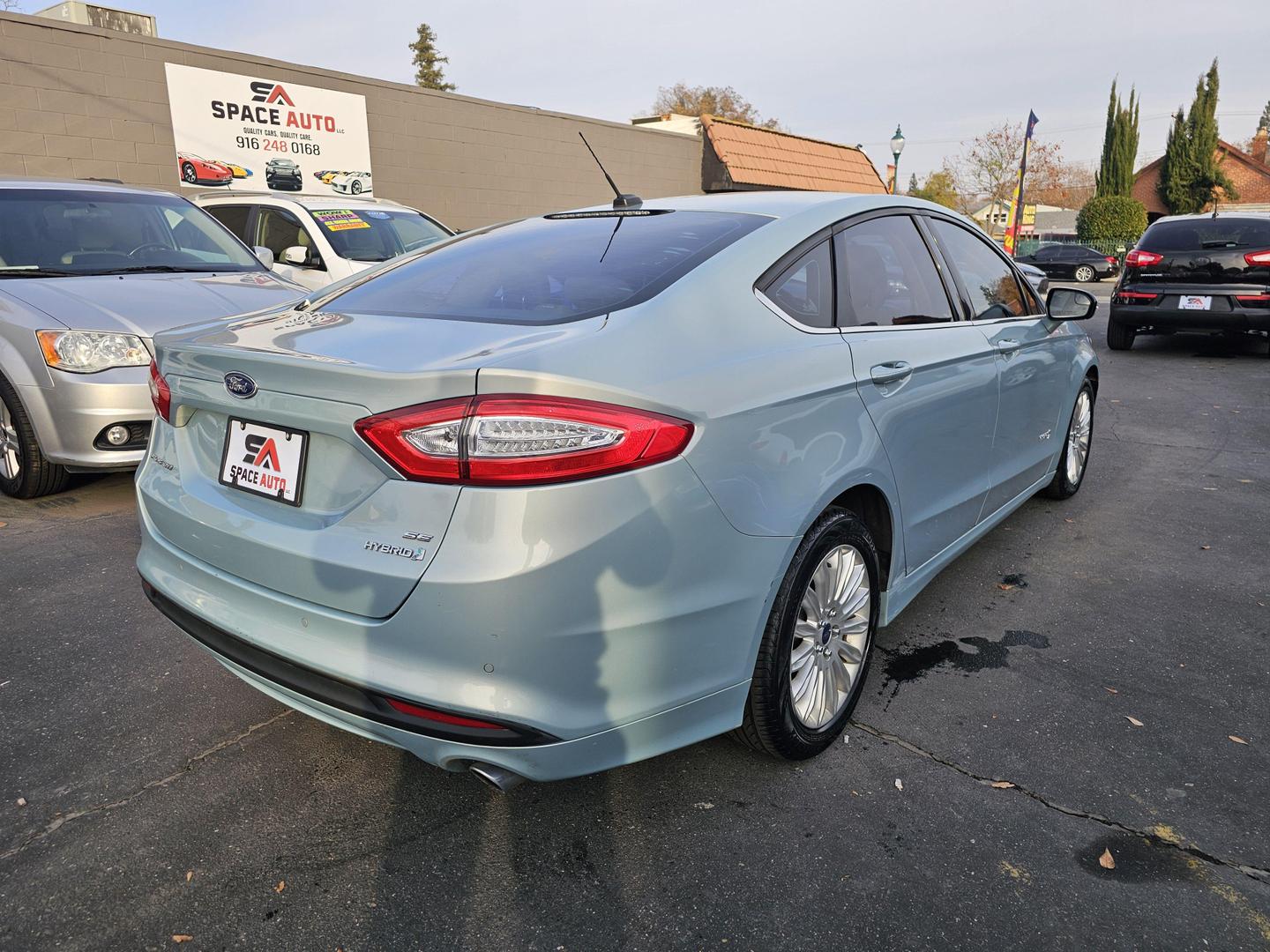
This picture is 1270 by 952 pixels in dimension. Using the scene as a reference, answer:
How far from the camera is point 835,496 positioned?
2449mm

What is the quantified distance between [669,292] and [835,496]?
0.71 m

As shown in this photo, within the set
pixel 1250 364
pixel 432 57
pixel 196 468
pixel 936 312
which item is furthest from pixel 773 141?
pixel 432 57

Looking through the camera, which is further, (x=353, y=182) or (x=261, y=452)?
(x=353, y=182)

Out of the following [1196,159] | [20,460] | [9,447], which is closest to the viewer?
[20,460]

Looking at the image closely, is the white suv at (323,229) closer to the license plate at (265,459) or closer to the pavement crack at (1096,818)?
the license plate at (265,459)

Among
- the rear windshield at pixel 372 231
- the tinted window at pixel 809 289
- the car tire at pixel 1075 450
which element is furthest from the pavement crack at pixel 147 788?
the rear windshield at pixel 372 231

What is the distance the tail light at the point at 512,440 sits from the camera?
1812 millimetres

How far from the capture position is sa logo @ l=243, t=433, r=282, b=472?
2.13 m

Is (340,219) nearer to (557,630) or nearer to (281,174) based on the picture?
(281,174)

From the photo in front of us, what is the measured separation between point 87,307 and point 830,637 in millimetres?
4162

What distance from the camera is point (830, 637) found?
2633mm

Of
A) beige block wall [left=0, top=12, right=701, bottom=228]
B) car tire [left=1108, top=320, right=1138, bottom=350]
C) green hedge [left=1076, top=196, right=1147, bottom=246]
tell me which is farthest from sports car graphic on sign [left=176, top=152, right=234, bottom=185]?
green hedge [left=1076, top=196, right=1147, bottom=246]

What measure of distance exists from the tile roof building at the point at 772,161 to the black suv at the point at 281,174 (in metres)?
9.31

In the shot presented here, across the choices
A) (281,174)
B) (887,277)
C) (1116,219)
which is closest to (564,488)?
(887,277)
